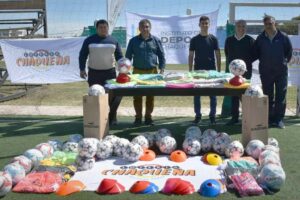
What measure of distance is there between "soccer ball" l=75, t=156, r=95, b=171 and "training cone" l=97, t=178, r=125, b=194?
64 centimetres

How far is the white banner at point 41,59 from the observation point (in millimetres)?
9594

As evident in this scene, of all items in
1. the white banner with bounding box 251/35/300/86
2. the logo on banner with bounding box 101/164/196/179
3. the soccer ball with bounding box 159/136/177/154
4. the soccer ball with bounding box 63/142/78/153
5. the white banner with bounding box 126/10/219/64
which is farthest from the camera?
the white banner with bounding box 126/10/219/64

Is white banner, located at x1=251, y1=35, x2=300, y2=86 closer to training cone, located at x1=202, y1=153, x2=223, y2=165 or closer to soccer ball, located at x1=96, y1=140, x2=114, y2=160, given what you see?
training cone, located at x1=202, y1=153, x2=223, y2=165

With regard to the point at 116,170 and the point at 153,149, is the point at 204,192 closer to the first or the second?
the point at 116,170

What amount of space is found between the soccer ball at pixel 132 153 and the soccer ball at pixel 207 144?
35.4 inches

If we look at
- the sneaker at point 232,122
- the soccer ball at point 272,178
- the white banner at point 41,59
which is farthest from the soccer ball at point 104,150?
the white banner at point 41,59

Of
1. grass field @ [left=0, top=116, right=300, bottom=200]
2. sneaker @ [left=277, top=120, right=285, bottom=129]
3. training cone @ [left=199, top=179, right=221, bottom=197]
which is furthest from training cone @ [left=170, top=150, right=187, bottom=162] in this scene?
sneaker @ [left=277, top=120, right=285, bottom=129]

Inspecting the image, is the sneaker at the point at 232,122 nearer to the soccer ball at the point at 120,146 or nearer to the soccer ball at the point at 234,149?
the soccer ball at the point at 234,149

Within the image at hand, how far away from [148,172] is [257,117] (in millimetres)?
1786

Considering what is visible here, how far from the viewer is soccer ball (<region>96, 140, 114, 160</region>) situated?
548 cm

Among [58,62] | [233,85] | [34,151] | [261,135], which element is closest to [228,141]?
[261,135]

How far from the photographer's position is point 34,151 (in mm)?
5312

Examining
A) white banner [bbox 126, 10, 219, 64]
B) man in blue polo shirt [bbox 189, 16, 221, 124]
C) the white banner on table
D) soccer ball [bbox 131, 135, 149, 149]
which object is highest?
white banner [bbox 126, 10, 219, 64]

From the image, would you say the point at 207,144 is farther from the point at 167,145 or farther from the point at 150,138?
the point at 150,138
